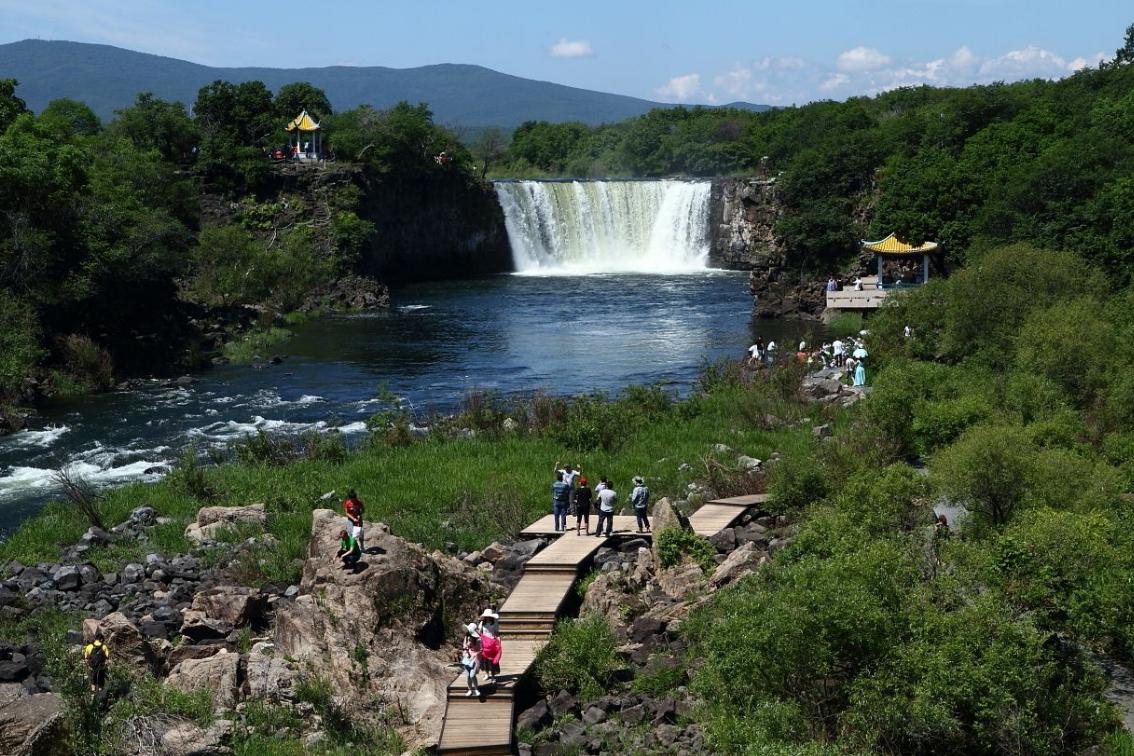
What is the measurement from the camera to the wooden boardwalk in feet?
59.4

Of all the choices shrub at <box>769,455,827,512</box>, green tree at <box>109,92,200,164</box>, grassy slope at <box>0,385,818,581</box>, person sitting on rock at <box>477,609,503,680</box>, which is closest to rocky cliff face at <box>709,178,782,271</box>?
green tree at <box>109,92,200,164</box>

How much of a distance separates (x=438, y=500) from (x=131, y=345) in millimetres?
29072

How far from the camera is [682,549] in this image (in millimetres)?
24078

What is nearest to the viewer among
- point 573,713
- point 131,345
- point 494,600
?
point 573,713

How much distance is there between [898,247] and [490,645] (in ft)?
161

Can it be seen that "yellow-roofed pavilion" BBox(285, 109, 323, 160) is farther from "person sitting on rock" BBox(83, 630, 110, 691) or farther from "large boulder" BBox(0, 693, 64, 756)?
"large boulder" BBox(0, 693, 64, 756)

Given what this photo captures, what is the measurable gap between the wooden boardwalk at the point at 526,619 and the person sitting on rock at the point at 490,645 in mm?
180

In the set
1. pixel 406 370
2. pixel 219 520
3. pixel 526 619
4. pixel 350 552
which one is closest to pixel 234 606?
pixel 350 552

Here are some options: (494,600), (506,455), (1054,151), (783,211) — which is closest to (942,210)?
(1054,151)

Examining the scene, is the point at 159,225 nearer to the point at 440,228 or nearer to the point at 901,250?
the point at 901,250

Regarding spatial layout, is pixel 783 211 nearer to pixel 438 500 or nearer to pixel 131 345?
pixel 131 345

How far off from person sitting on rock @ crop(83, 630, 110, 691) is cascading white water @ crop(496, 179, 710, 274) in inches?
3055

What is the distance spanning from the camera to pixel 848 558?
57.1ft

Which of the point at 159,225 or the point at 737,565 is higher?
the point at 159,225
